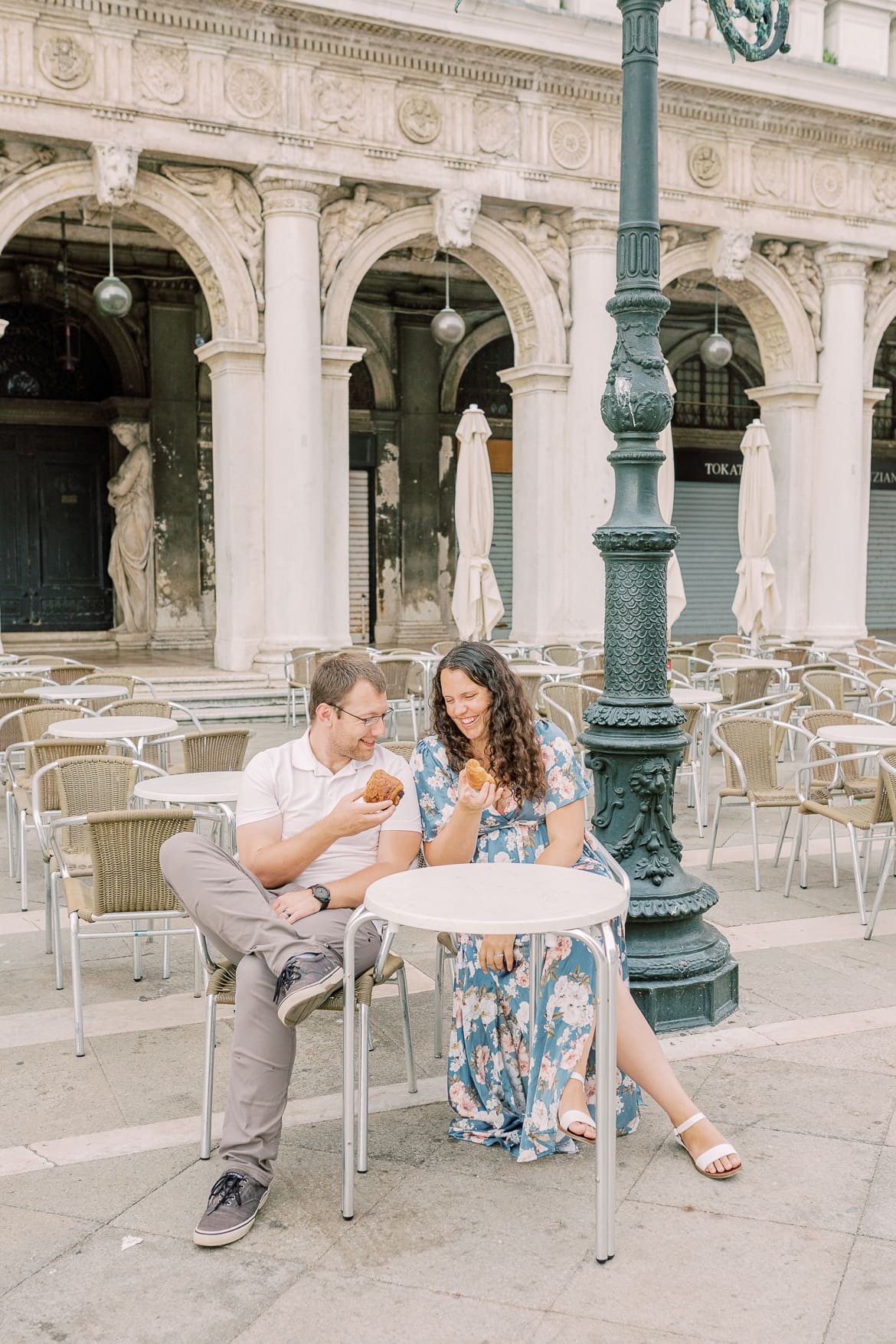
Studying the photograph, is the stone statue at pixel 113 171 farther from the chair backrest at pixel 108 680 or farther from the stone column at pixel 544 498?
the chair backrest at pixel 108 680

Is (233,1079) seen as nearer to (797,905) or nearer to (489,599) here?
(797,905)

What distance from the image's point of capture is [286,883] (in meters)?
3.52

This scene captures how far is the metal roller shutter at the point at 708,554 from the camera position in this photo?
22703mm

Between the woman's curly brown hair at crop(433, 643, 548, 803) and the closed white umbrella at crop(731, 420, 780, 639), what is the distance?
1030 cm

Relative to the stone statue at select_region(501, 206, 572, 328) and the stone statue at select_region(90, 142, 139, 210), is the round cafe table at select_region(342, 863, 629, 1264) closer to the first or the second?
the stone statue at select_region(90, 142, 139, 210)

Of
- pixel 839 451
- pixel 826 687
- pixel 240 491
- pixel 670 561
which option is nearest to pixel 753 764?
pixel 826 687

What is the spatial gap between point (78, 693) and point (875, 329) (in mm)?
12612

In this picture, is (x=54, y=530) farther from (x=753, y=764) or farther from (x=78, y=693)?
(x=753, y=764)

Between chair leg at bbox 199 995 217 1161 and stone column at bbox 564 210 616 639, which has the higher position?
stone column at bbox 564 210 616 639

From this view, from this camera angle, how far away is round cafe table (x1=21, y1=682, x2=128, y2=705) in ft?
26.0

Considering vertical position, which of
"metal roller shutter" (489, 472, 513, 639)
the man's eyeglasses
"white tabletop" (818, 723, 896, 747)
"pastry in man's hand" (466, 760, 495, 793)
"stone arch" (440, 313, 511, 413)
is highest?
"stone arch" (440, 313, 511, 413)

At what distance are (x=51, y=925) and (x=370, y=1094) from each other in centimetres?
217

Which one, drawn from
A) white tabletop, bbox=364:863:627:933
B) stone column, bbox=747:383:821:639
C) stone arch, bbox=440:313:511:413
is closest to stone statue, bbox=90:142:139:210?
stone column, bbox=747:383:821:639

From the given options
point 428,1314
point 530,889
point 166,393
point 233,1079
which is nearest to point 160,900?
point 233,1079
